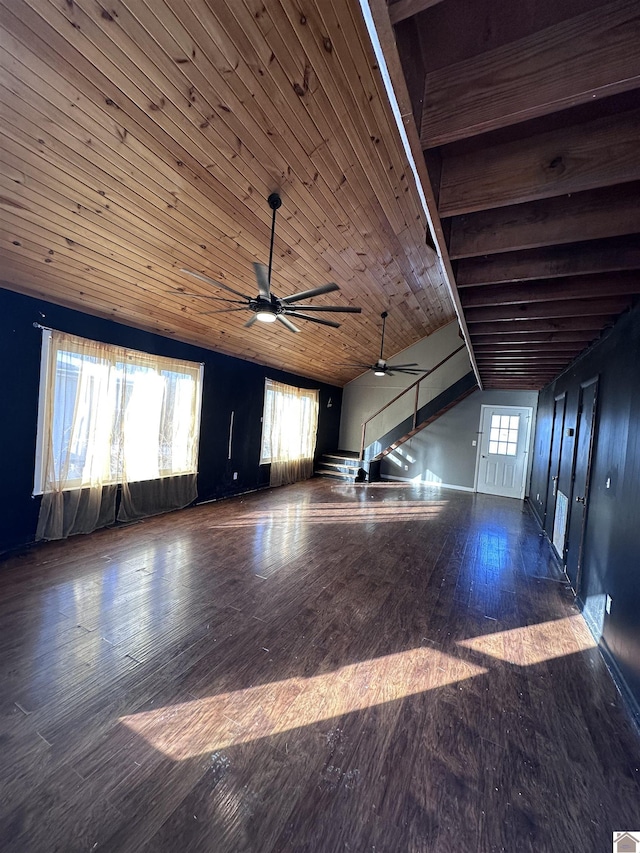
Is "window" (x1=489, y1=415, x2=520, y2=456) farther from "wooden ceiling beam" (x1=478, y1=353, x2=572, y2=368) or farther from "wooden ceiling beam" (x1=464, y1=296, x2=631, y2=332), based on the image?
"wooden ceiling beam" (x1=464, y1=296, x2=631, y2=332)

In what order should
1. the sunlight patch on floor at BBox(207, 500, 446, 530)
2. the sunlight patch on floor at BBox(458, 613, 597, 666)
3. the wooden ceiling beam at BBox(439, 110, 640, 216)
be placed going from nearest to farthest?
the wooden ceiling beam at BBox(439, 110, 640, 216) < the sunlight patch on floor at BBox(458, 613, 597, 666) < the sunlight patch on floor at BBox(207, 500, 446, 530)

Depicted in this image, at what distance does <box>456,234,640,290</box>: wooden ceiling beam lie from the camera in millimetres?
1755

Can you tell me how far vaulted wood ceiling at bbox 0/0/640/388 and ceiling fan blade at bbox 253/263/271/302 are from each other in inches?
28.6

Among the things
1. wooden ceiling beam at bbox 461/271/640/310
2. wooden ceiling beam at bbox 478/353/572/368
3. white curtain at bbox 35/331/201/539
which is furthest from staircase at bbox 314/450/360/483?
wooden ceiling beam at bbox 461/271/640/310

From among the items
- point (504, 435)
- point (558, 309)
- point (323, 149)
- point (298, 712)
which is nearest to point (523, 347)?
point (558, 309)

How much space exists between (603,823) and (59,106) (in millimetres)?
4248

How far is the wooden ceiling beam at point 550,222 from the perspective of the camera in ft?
4.91

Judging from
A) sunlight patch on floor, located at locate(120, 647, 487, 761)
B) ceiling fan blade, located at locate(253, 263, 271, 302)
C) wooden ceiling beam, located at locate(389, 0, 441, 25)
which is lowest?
sunlight patch on floor, located at locate(120, 647, 487, 761)

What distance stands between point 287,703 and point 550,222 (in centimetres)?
277

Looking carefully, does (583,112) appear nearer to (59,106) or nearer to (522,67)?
(522,67)

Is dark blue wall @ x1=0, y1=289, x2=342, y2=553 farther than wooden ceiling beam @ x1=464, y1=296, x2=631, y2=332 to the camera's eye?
Yes

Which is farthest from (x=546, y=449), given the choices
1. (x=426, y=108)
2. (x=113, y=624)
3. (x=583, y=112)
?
(x=113, y=624)

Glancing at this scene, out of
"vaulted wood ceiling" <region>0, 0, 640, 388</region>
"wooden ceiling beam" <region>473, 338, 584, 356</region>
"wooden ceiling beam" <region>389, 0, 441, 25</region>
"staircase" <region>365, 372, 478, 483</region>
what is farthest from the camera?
"staircase" <region>365, 372, 478, 483</region>

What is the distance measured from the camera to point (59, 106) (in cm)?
192
